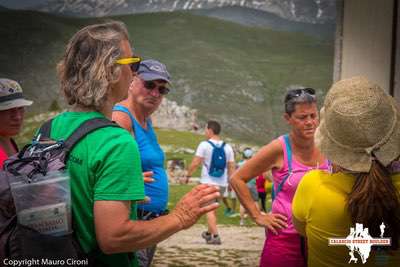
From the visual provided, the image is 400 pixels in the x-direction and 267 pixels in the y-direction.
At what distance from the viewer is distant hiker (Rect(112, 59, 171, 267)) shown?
319 centimetres

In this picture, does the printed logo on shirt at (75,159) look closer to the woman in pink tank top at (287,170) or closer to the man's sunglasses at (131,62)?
the man's sunglasses at (131,62)

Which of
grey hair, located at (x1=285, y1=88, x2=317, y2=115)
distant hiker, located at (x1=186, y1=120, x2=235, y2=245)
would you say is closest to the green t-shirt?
grey hair, located at (x1=285, y1=88, x2=317, y2=115)

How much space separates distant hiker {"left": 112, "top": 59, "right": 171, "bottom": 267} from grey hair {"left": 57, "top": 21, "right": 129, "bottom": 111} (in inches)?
41.0

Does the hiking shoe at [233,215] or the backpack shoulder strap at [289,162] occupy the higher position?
the backpack shoulder strap at [289,162]

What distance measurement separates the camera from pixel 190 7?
15.6m

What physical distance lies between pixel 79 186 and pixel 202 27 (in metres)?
13.9

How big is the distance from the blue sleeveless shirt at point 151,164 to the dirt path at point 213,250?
3.90 m

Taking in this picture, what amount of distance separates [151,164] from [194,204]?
1225 mm

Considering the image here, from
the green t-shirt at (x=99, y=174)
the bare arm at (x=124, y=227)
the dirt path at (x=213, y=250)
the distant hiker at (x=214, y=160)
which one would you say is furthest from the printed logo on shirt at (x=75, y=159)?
the distant hiker at (x=214, y=160)

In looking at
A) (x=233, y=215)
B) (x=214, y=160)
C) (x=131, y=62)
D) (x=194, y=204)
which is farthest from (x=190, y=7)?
(x=194, y=204)

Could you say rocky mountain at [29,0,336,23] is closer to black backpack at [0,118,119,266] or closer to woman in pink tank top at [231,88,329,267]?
woman in pink tank top at [231,88,329,267]

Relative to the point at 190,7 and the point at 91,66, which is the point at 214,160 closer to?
the point at 91,66

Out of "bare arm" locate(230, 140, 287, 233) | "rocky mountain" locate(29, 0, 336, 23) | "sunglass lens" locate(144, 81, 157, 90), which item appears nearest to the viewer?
"bare arm" locate(230, 140, 287, 233)

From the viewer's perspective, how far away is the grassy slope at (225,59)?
47.1ft
